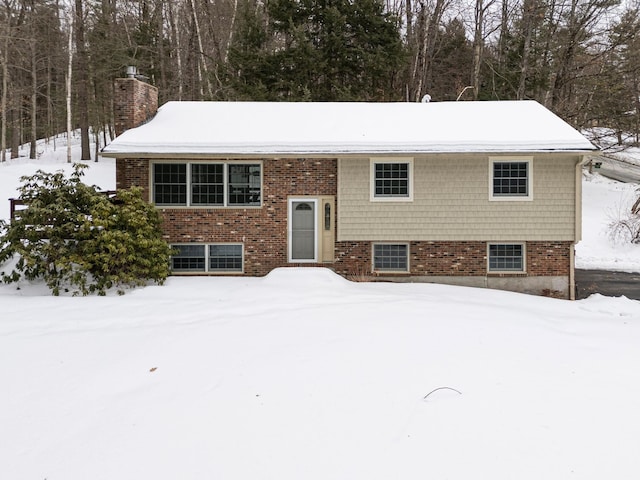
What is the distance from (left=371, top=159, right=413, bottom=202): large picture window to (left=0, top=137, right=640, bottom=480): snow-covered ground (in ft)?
11.1

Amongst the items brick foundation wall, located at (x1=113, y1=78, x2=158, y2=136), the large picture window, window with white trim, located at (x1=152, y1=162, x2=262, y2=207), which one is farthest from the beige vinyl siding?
brick foundation wall, located at (x1=113, y1=78, x2=158, y2=136)

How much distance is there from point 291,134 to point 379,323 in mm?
6110

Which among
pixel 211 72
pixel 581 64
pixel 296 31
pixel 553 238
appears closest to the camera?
pixel 553 238

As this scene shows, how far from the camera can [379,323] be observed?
7.75m

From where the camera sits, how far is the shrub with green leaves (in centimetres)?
977

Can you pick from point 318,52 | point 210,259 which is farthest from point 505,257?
point 318,52

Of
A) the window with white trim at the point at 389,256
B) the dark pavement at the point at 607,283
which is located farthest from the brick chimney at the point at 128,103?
the dark pavement at the point at 607,283

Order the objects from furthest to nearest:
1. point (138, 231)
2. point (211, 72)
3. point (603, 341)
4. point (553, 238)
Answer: point (211, 72), point (553, 238), point (138, 231), point (603, 341)

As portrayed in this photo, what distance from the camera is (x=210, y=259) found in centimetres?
1193

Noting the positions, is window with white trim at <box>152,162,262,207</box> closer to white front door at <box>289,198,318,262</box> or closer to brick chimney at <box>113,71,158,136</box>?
white front door at <box>289,198,318,262</box>

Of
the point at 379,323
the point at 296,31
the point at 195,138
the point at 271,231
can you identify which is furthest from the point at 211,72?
the point at 379,323

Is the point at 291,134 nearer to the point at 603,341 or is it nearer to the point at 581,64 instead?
the point at 603,341

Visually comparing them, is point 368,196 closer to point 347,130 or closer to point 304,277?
point 347,130

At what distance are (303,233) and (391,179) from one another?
8.64ft
